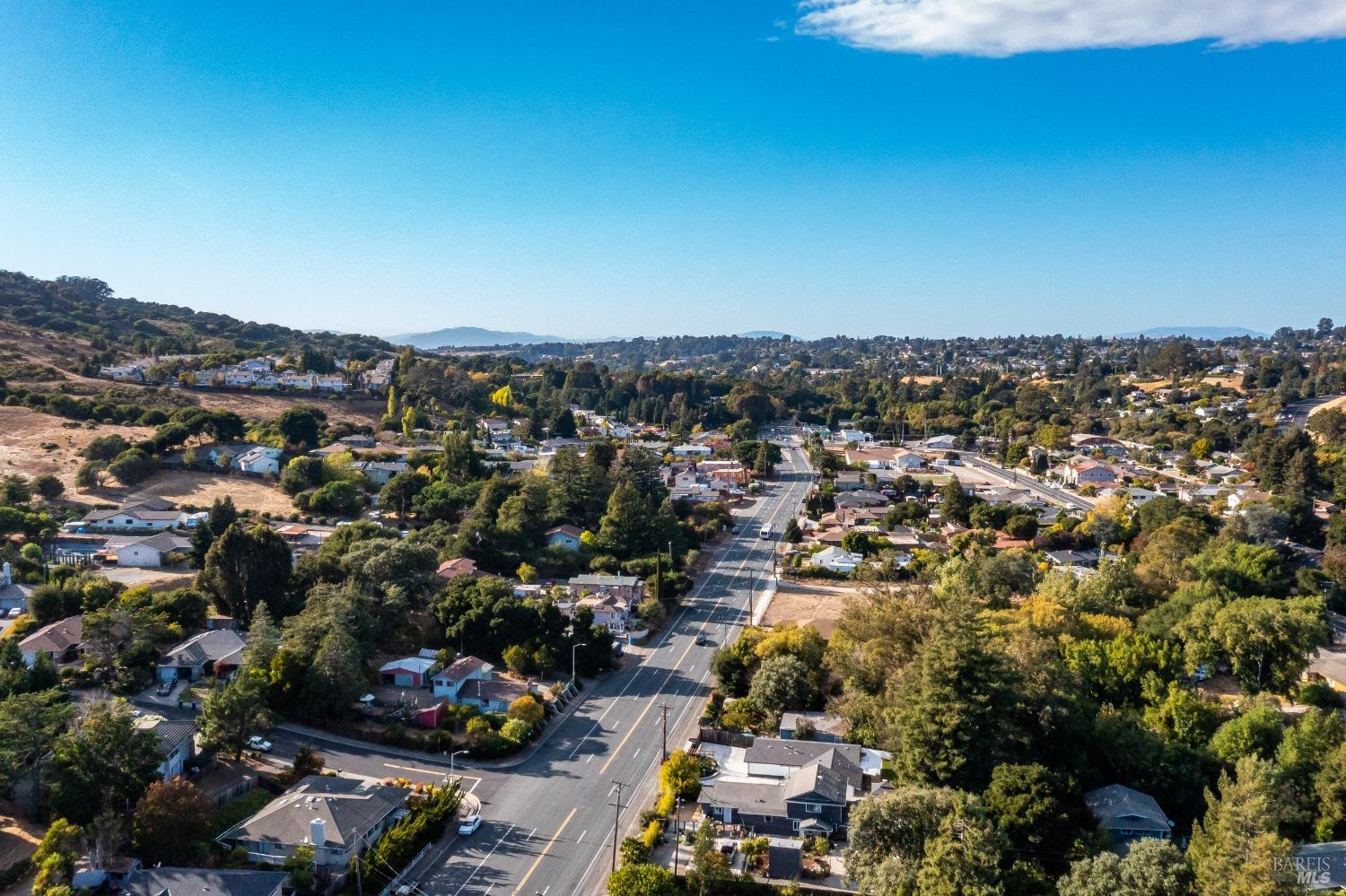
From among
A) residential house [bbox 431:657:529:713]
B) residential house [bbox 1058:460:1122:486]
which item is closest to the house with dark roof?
residential house [bbox 431:657:529:713]

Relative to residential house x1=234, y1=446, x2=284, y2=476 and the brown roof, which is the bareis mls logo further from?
residential house x1=234, y1=446, x2=284, y2=476

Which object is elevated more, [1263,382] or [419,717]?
[1263,382]

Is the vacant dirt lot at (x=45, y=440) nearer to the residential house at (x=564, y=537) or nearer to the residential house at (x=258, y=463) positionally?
the residential house at (x=258, y=463)

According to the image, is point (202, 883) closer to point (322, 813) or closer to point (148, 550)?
point (322, 813)

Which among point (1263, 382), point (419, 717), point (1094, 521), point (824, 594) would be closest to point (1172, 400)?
point (1263, 382)

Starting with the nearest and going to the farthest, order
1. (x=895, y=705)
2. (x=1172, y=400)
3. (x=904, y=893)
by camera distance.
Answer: (x=904, y=893) → (x=895, y=705) → (x=1172, y=400)

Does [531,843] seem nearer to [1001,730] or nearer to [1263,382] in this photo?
[1001,730]
